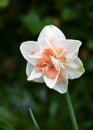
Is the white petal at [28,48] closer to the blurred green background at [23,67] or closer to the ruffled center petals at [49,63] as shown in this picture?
the ruffled center petals at [49,63]

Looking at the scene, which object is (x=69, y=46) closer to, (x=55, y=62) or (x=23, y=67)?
(x=55, y=62)

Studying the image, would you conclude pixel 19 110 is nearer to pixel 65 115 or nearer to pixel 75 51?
pixel 65 115

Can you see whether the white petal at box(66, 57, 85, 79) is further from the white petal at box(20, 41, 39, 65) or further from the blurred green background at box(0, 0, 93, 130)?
the blurred green background at box(0, 0, 93, 130)

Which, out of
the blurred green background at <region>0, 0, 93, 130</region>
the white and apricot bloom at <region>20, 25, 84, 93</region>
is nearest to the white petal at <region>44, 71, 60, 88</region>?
the white and apricot bloom at <region>20, 25, 84, 93</region>

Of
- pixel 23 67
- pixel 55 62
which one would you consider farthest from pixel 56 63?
pixel 23 67

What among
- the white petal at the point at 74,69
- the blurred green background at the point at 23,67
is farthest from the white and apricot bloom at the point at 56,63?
the blurred green background at the point at 23,67
